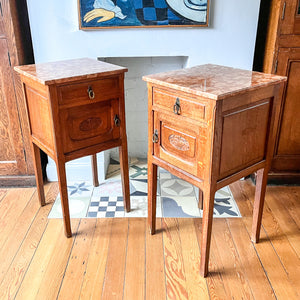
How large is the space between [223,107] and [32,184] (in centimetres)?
163

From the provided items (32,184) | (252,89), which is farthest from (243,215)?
(32,184)

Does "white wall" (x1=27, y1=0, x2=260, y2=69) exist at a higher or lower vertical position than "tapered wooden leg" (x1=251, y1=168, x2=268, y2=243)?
higher

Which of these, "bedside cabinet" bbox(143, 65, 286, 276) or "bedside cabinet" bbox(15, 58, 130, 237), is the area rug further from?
"bedside cabinet" bbox(143, 65, 286, 276)

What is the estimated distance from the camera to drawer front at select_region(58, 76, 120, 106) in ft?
5.42

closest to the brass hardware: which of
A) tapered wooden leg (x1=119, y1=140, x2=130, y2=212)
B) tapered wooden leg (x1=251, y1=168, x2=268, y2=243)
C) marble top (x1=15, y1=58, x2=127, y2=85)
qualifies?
tapered wooden leg (x1=119, y1=140, x2=130, y2=212)

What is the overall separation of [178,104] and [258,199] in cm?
70

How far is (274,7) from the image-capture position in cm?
211

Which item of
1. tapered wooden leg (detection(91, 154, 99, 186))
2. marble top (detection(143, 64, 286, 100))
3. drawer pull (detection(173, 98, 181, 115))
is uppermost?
marble top (detection(143, 64, 286, 100))

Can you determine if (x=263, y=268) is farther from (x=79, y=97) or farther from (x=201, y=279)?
(x=79, y=97)

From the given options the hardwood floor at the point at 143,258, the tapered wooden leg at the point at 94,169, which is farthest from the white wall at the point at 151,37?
the hardwood floor at the point at 143,258

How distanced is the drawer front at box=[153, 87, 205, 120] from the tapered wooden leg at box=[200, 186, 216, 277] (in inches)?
13.0

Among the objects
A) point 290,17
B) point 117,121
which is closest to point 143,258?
point 117,121

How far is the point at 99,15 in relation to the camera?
2.12 metres

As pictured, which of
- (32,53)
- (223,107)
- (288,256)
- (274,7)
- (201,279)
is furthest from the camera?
(32,53)
